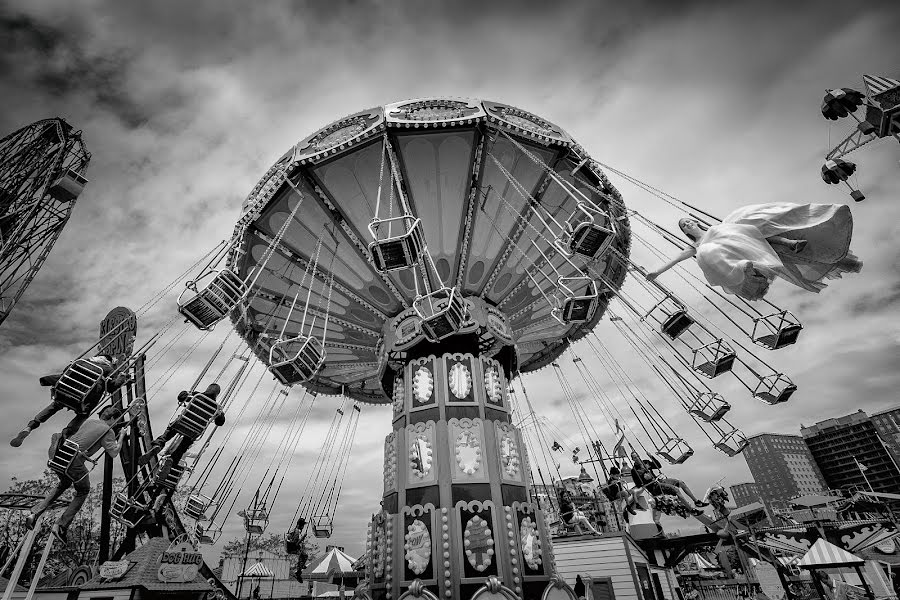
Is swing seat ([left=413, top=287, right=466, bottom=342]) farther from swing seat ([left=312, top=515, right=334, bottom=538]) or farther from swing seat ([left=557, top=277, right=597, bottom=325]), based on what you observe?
swing seat ([left=312, top=515, right=334, bottom=538])

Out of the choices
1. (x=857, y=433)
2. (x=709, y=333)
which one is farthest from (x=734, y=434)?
(x=857, y=433)

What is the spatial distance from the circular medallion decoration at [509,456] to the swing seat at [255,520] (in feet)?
38.2

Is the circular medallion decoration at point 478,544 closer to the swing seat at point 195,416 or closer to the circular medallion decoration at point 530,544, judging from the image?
the circular medallion decoration at point 530,544

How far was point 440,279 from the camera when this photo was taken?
10570 mm

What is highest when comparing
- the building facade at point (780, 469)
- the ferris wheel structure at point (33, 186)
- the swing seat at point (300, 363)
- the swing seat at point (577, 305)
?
the building facade at point (780, 469)

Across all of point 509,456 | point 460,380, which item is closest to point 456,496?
point 509,456

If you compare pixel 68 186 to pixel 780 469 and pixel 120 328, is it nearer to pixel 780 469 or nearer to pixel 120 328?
pixel 120 328

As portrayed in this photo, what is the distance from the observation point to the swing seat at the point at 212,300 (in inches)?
311

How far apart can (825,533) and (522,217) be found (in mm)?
26799

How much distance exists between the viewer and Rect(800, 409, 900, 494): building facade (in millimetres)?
→ 85875

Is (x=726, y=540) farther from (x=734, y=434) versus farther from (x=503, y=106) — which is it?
(x=503, y=106)

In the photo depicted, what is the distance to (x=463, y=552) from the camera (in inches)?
324

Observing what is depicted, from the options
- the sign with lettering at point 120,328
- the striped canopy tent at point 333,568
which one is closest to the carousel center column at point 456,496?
the sign with lettering at point 120,328

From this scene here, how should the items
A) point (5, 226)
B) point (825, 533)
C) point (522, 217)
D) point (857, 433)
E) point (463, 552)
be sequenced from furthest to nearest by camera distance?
point (857, 433) < point (825, 533) < point (5, 226) < point (522, 217) < point (463, 552)
